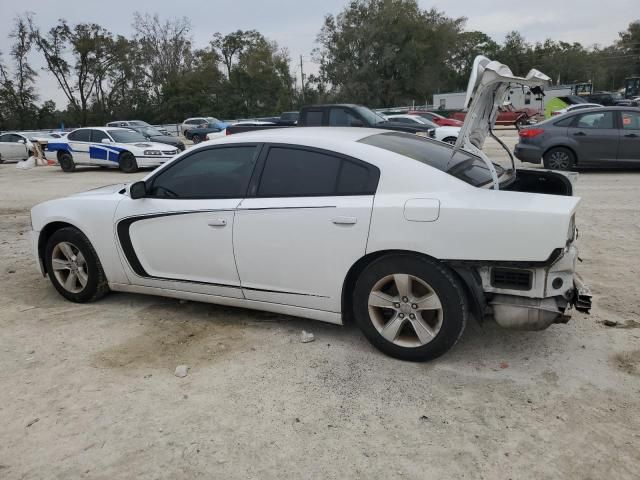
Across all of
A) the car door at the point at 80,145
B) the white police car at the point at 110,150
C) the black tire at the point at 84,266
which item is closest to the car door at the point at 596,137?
the black tire at the point at 84,266

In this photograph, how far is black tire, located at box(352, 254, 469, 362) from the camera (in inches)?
126

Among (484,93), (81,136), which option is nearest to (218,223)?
(484,93)

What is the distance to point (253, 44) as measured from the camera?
6781cm

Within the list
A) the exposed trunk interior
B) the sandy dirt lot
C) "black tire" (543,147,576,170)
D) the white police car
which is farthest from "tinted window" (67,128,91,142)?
the exposed trunk interior

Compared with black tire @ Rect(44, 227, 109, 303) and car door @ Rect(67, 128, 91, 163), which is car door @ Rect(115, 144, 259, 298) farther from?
car door @ Rect(67, 128, 91, 163)

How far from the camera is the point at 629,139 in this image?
1110cm

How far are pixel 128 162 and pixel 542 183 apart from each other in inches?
565

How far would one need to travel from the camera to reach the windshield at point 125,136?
16750mm

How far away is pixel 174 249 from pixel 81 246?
3.30 feet

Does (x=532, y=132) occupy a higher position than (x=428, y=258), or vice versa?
(x=532, y=132)

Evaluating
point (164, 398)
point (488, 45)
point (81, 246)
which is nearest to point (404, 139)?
point (164, 398)

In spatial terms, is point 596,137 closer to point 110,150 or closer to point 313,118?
point 313,118

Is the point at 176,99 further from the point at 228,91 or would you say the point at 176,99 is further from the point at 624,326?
the point at 624,326

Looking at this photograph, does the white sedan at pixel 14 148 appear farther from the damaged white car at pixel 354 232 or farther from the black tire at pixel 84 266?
the damaged white car at pixel 354 232
